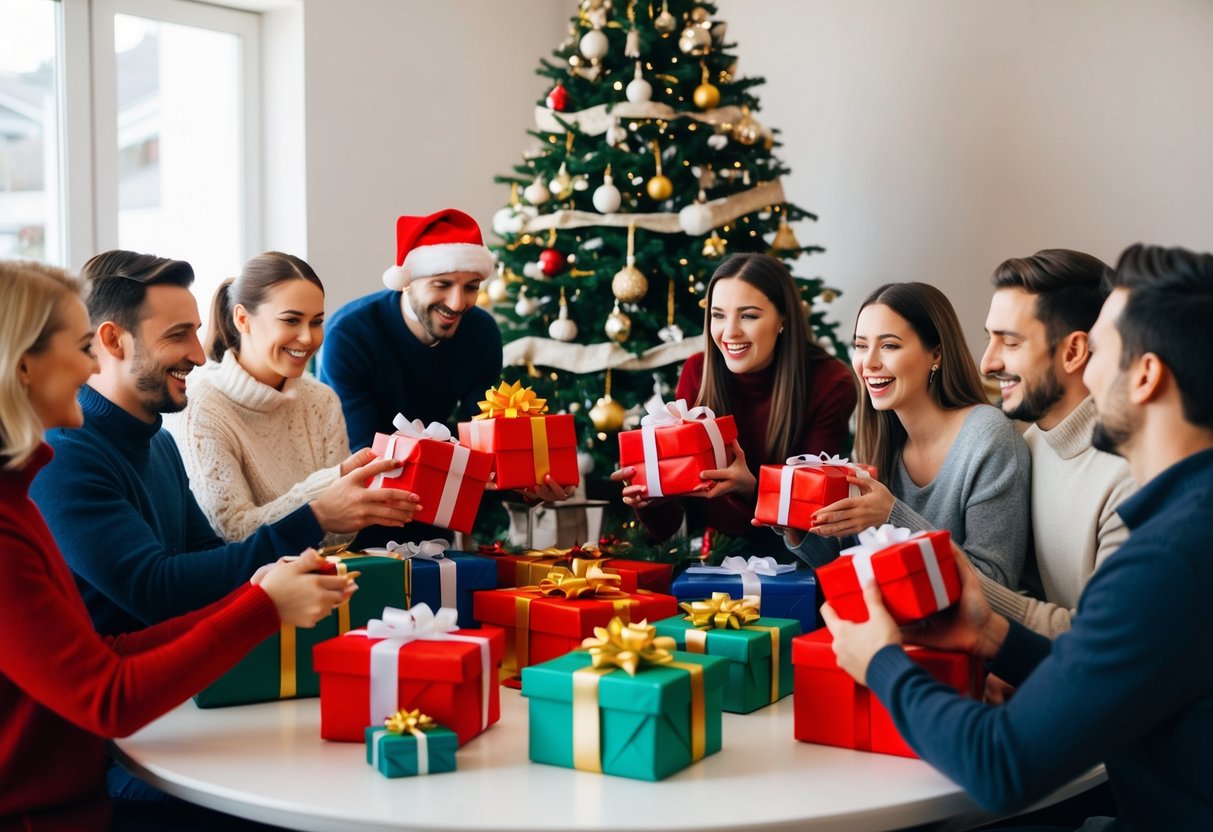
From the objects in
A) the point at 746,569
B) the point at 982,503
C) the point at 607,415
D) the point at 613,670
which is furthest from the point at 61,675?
the point at 607,415

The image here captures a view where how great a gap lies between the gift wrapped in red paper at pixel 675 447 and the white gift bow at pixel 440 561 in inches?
22.9

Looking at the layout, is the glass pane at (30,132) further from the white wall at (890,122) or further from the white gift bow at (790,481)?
the white gift bow at (790,481)

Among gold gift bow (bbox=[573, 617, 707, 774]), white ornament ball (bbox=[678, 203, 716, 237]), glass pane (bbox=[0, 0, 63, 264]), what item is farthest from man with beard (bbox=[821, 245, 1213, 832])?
glass pane (bbox=[0, 0, 63, 264])

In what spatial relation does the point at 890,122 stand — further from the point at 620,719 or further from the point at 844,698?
the point at 620,719

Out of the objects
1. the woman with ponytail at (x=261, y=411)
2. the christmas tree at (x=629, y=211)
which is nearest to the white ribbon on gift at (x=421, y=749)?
the woman with ponytail at (x=261, y=411)

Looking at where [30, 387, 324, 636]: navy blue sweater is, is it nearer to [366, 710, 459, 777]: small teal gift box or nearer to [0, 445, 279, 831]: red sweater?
[0, 445, 279, 831]: red sweater

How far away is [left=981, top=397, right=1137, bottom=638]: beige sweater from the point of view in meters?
2.04

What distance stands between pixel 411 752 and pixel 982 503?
128 centimetres

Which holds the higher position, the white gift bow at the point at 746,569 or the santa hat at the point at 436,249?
the santa hat at the point at 436,249

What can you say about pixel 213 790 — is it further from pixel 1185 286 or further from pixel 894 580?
pixel 1185 286

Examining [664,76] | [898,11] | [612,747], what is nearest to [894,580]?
[612,747]

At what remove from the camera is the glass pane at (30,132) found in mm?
4336

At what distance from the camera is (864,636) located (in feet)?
5.53

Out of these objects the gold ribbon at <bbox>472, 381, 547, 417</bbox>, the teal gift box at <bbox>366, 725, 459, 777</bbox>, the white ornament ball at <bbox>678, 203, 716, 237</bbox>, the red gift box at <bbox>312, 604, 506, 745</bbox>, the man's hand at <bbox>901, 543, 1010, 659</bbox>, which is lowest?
the teal gift box at <bbox>366, 725, 459, 777</bbox>
